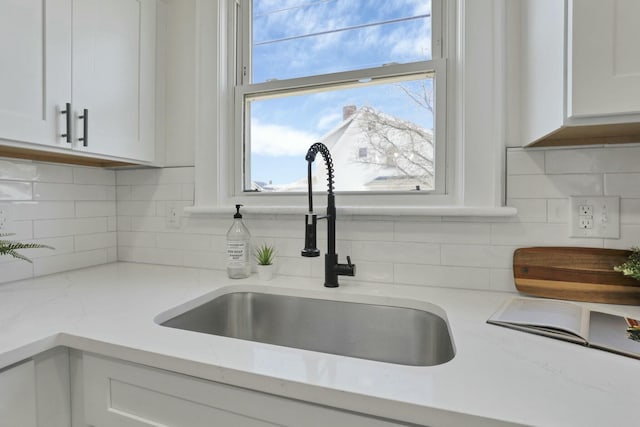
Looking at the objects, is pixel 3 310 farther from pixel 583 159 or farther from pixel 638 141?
pixel 638 141

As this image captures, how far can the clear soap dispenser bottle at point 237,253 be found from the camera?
4.30ft

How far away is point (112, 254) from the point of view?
1687 millimetres

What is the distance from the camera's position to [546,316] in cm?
82

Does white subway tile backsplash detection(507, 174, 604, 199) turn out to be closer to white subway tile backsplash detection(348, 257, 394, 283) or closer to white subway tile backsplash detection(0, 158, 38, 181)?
white subway tile backsplash detection(348, 257, 394, 283)

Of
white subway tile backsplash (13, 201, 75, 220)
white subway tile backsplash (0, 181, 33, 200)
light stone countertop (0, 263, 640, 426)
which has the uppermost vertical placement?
white subway tile backsplash (0, 181, 33, 200)

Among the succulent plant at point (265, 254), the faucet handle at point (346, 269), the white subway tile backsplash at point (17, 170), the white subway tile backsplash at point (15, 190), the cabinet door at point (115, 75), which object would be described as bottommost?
the faucet handle at point (346, 269)

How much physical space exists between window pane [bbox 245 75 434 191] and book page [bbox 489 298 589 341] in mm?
541

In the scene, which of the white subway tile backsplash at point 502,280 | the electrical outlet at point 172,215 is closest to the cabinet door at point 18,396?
the electrical outlet at point 172,215

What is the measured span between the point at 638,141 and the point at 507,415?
974 millimetres

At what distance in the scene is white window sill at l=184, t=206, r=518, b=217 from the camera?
1.09 m

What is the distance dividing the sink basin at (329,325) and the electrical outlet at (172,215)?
1.82 ft

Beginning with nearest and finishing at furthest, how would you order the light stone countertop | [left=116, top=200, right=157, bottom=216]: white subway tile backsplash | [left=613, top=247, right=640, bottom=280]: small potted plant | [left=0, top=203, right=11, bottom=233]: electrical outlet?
1. the light stone countertop
2. [left=613, top=247, right=640, bottom=280]: small potted plant
3. [left=0, top=203, right=11, bottom=233]: electrical outlet
4. [left=116, top=200, right=157, bottom=216]: white subway tile backsplash

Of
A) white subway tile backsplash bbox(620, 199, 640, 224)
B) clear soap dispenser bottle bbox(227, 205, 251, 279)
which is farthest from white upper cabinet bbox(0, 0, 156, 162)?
→ white subway tile backsplash bbox(620, 199, 640, 224)

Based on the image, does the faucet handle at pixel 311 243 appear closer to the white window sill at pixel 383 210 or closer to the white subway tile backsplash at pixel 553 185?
the white window sill at pixel 383 210
